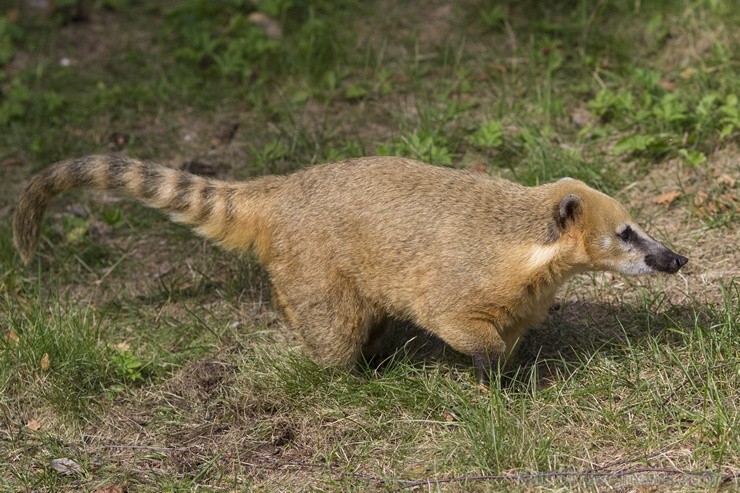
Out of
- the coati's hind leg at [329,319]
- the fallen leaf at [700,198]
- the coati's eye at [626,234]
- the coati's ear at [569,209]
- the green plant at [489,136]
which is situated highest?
the coati's ear at [569,209]

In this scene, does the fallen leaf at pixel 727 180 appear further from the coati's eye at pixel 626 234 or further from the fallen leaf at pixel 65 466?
the fallen leaf at pixel 65 466

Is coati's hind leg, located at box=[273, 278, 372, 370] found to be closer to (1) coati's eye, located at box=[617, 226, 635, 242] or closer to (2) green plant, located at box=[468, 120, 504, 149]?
(1) coati's eye, located at box=[617, 226, 635, 242]

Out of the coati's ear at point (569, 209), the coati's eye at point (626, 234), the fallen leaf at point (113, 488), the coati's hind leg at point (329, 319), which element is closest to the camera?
the fallen leaf at point (113, 488)

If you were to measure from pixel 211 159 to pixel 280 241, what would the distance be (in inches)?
92.3

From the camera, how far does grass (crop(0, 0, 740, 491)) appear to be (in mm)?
4910

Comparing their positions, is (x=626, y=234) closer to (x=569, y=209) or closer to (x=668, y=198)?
(x=569, y=209)

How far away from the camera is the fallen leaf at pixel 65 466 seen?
16.3 ft

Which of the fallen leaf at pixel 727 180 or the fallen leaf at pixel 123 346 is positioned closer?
the fallen leaf at pixel 123 346

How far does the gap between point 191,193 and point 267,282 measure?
36.3 inches

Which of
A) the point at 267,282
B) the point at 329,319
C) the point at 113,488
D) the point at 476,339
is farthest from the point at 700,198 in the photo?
the point at 113,488

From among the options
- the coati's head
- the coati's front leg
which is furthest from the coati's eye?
the coati's front leg

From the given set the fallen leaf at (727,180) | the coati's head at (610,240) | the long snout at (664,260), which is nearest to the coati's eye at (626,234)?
the coati's head at (610,240)

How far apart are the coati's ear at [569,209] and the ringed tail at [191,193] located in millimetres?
1593

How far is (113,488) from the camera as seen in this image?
16.0 ft
